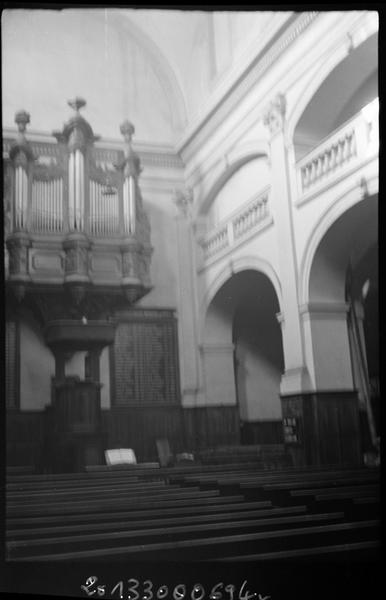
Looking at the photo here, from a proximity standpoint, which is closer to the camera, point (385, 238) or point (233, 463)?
point (385, 238)

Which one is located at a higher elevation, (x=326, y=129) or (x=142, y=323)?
(x=326, y=129)

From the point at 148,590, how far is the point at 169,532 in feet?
0.96

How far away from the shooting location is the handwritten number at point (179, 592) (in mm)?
3521

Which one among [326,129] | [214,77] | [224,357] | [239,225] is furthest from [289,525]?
[214,77]

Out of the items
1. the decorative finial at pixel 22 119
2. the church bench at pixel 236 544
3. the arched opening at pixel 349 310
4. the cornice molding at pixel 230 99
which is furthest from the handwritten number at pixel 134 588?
the decorative finial at pixel 22 119

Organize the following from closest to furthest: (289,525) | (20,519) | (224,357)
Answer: (289,525), (20,519), (224,357)

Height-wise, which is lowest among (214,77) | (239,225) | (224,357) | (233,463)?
(233,463)

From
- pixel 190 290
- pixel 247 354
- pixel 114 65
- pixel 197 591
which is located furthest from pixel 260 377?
pixel 114 65

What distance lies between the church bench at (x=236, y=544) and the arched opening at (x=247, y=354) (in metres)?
0.52

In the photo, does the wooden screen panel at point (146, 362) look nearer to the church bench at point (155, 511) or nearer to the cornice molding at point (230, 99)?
the church bench at point (155, 511)

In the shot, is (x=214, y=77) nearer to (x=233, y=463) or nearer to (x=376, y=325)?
(x=376, y=325)

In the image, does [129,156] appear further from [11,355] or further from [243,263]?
[11,355]

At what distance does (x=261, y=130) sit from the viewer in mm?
4160

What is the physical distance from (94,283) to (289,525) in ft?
5.59
